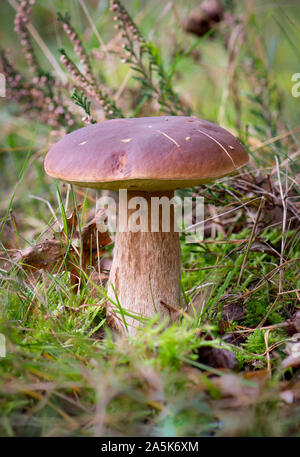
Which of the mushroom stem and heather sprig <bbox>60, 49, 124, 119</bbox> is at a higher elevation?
heather sprig <bbox>60, 49, 124, 119</bbox>

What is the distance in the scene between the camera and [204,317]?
1.46 m

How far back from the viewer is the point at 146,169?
1122mm

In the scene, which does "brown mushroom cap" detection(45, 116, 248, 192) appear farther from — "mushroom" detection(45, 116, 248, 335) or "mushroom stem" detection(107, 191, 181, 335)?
"mushroom stem" detection(107, 191, 181, 335)

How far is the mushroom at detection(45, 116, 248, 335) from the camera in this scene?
1148 millimetres

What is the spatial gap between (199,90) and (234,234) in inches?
134

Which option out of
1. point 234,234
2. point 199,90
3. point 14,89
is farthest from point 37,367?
point 199,90

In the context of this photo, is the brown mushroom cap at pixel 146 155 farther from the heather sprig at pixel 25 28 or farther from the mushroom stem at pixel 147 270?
the heather sprig at pixel 25 28

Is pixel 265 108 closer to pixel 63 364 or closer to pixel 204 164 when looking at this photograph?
pixel 204 164

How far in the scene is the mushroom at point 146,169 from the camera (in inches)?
45.2

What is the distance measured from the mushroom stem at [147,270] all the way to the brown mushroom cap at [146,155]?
0.24 meters

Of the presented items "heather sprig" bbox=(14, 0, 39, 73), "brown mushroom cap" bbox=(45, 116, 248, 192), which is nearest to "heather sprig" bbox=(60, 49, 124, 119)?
"heather sprig" bbox=(14, 0, 39, 73)

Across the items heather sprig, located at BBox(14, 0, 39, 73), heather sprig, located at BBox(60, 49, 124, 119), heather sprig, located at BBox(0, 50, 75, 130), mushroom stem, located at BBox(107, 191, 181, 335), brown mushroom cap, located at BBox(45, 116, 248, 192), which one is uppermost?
heather sprig, located at BBox(14, 0, 39, 73)

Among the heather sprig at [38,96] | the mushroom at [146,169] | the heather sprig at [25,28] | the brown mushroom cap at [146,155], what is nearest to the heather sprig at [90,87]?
the heather sprig at [38,96]

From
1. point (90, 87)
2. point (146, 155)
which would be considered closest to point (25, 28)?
point (90, 87)
